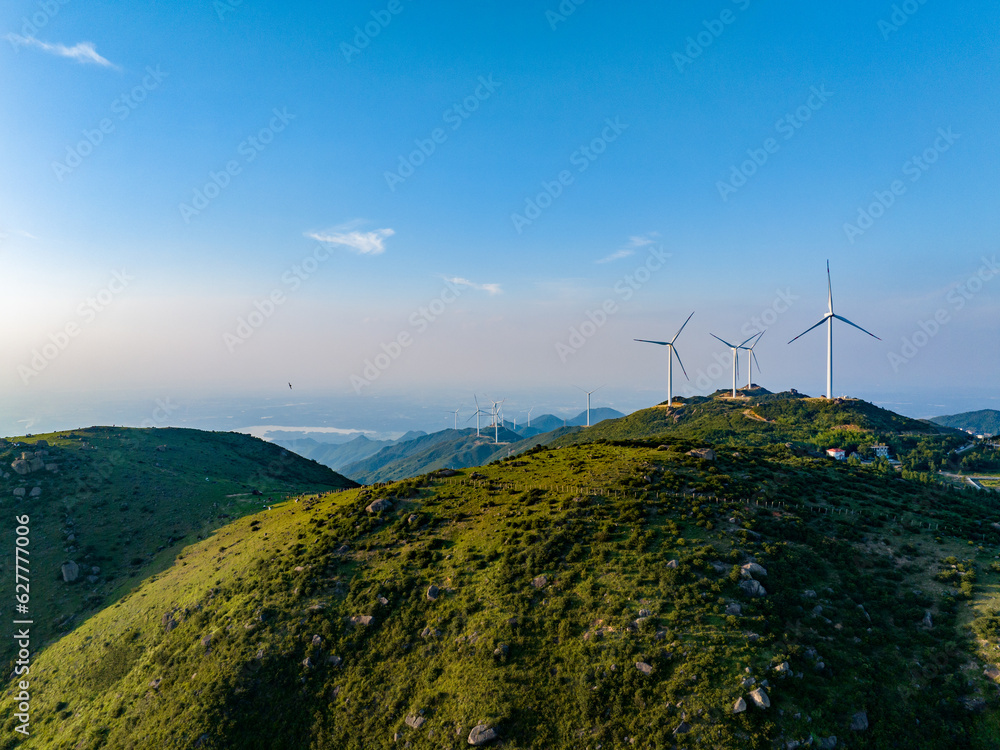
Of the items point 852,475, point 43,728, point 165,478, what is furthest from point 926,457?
point 165,478

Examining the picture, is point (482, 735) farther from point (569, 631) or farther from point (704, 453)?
point (704, 453)

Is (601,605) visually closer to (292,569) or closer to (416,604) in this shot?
(416,604)

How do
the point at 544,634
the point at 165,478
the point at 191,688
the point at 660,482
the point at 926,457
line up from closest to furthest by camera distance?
the point at 544,634 → the point at 191,688 → the point at 660,482 → the point at 165,478 → the point at 926,457

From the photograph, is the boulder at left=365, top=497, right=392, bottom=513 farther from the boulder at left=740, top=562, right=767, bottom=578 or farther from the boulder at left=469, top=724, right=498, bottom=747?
the boulder at left=740, top=562, right=767, bottom=578

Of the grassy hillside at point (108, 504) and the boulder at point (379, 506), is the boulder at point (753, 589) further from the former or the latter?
the grassy hillside at point (108, 504)

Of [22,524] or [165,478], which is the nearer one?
[22,524]

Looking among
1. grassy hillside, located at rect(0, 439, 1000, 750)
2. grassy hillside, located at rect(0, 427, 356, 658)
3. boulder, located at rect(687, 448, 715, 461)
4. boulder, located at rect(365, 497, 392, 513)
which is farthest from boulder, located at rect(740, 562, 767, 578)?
grassy hillside, located at rect(0, 427, 356, 658)

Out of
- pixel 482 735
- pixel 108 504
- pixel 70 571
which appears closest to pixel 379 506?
pixel 482 735
